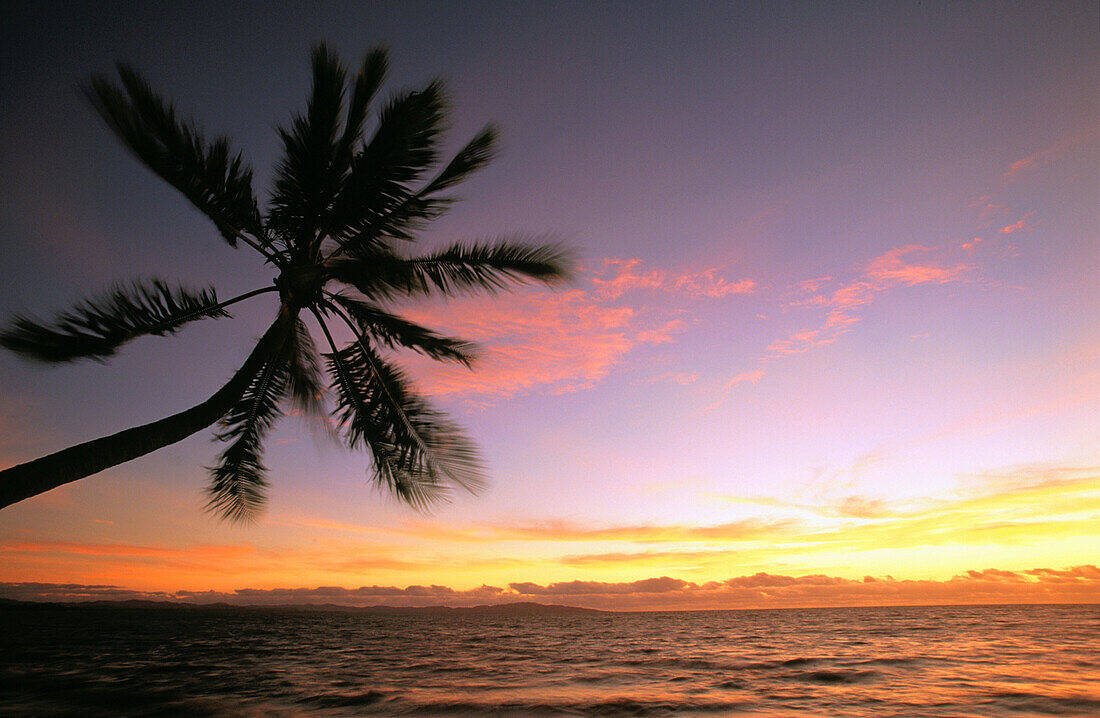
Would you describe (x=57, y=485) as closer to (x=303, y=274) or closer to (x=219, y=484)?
(x=303, y=274)

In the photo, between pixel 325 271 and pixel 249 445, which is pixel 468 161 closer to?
pixel 325 271

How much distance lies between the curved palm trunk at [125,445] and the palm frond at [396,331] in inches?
59.4

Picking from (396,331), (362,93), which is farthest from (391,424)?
(362,93)

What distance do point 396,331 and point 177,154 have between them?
390cm

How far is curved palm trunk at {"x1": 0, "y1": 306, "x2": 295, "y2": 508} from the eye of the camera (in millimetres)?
5199

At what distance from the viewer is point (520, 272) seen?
874 cm

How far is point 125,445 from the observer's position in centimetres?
586

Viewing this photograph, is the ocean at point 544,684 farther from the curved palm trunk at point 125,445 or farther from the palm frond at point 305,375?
the palm frond at point 305,375

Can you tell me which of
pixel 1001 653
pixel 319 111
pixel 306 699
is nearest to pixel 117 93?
pixel 319 111

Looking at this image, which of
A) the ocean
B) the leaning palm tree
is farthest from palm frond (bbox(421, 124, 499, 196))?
the ocean

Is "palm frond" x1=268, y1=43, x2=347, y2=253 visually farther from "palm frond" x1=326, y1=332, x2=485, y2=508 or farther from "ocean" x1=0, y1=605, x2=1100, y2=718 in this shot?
"ocean" x1=0, y1=605, x2=1100, y2=718

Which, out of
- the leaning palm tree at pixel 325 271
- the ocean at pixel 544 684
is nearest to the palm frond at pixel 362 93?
the leaning palm tree at pixel 325 271

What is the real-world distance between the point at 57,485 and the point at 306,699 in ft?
14.9

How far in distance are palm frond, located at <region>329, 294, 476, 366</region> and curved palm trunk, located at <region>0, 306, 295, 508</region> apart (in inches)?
59.4
